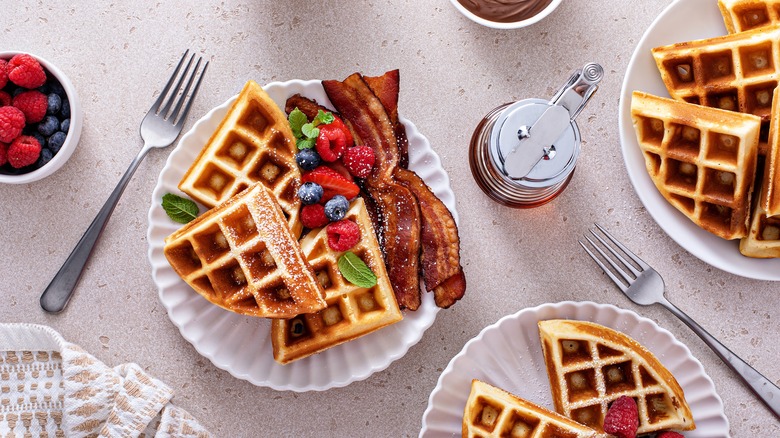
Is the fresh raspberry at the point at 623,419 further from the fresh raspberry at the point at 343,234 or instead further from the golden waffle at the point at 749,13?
the golden waffle at the point at 749,13

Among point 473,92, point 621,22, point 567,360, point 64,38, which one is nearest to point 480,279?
point 567,360

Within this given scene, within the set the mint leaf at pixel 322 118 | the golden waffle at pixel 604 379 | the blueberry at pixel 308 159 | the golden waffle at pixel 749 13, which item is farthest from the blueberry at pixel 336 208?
the golden waffle at pixel 749 13

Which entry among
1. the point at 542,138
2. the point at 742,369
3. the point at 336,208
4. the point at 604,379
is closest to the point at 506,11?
the point at 542,138

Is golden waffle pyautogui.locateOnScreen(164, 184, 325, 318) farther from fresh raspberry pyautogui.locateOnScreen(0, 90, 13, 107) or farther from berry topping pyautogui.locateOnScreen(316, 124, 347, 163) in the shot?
fresh raspberry pyautogui.locateOnScreen(0, 90, 13, 107)

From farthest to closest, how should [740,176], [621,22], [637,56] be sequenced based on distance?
[621,22], [637,56], [740,176]

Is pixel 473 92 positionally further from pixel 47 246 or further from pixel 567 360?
pixel 47 246

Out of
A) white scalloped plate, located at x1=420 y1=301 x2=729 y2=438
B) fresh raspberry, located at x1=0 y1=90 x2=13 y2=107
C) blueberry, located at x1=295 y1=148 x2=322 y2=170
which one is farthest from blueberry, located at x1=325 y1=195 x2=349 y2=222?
fresh raspberry, located at x1=0 y1=90 x2=13 y2=107

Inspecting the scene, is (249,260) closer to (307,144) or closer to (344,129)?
(307,144)
